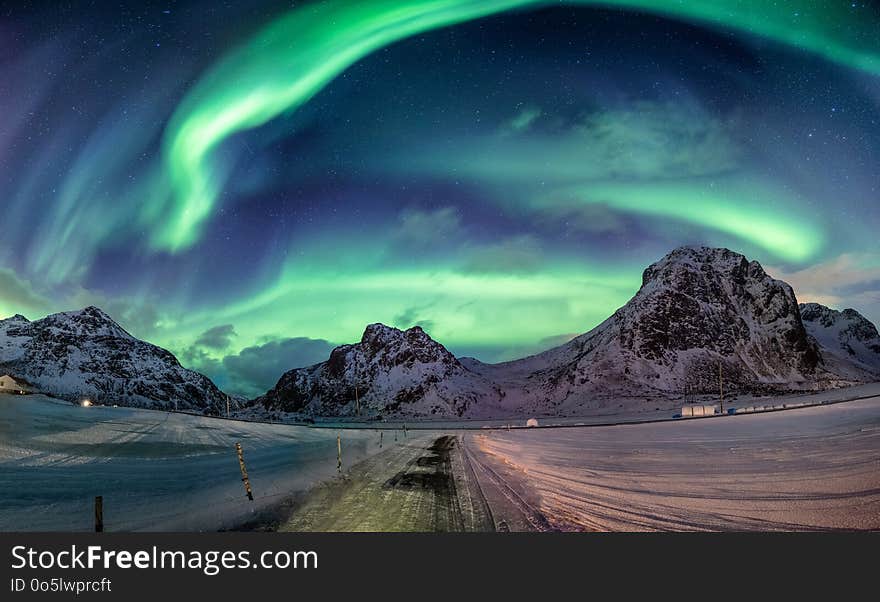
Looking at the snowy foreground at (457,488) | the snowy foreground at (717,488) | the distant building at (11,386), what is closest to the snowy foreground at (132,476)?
the snowy foreground at (457,488)

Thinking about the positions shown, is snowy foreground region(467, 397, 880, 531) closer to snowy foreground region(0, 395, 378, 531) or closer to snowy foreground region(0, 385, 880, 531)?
snowy foreground region(0, 385, 880, 531)

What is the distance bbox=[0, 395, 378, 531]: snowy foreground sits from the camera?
553 inches

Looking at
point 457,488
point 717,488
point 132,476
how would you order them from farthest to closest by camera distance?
point 132,476 < point 457,488 < point 717,488

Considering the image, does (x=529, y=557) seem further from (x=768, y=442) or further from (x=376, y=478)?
(x=768, y=442)

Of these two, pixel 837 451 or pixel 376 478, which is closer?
pixel 376 478

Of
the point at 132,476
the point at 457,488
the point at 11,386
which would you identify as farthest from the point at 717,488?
the point at 11,386

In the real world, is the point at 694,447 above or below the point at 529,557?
below

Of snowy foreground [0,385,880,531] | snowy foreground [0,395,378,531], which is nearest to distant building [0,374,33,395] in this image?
snowy foreground [0,395,378,531]

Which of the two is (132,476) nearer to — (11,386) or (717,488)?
(717,488)

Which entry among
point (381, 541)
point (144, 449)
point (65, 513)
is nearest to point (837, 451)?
point (381, 541)

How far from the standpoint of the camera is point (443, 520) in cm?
1148

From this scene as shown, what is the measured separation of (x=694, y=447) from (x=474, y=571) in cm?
2664

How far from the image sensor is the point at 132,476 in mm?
21391

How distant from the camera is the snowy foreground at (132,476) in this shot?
46.1 ft
